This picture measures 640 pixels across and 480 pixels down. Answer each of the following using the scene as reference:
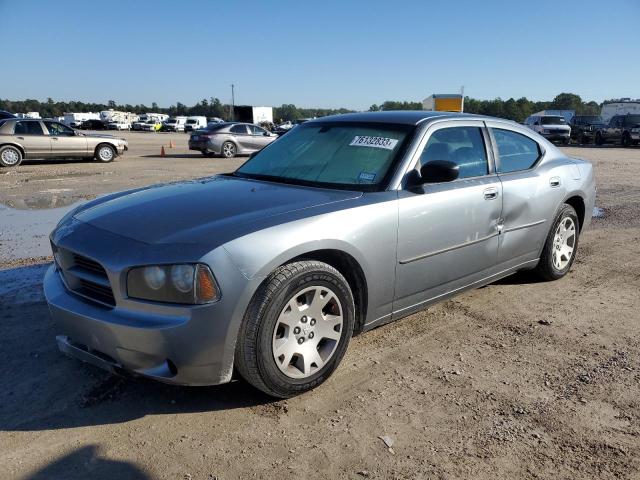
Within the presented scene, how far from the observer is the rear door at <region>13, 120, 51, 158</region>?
1628 centimetres

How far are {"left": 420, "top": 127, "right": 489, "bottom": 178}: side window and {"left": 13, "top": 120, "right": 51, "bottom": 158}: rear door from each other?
52.0 ft

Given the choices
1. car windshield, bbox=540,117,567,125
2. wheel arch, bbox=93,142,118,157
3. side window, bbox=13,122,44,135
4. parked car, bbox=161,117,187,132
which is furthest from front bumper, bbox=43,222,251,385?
parked car, bbox=161,117,187,132

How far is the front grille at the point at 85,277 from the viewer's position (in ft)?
9.18

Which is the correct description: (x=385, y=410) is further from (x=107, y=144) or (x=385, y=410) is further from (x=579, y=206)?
(x=107, y=144)

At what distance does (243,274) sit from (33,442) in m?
1.30

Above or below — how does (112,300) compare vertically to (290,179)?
below

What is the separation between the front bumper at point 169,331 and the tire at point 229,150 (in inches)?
724

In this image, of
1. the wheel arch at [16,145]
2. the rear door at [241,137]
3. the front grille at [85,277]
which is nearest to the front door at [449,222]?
the front grille at [85,277]

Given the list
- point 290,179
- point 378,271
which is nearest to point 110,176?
point 290,179

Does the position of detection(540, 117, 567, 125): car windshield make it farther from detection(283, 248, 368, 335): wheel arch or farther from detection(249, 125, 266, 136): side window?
detection(283, 248, 368, 335): wheel arch

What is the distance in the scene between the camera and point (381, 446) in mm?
2609

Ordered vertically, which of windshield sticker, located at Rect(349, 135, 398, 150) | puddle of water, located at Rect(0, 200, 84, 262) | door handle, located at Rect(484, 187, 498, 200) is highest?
windshield sticker, located at Rect(349, 135, 398, 150)

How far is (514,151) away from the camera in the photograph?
15.1ft

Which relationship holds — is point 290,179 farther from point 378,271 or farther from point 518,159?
point 518,159
